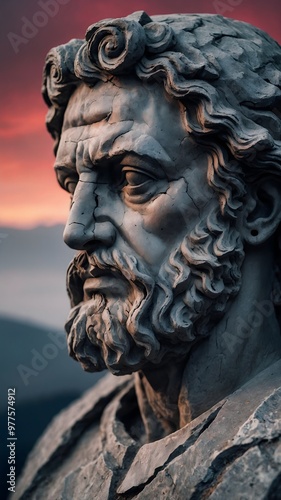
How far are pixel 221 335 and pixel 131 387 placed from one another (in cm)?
98

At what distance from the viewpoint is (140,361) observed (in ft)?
8.84

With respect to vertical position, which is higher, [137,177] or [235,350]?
[137,177]

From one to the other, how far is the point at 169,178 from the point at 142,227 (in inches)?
8.1

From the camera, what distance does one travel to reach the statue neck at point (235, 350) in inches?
107

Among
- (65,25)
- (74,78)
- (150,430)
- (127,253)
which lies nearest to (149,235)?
(127,253)

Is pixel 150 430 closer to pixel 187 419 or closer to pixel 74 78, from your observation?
pixel 187 419
